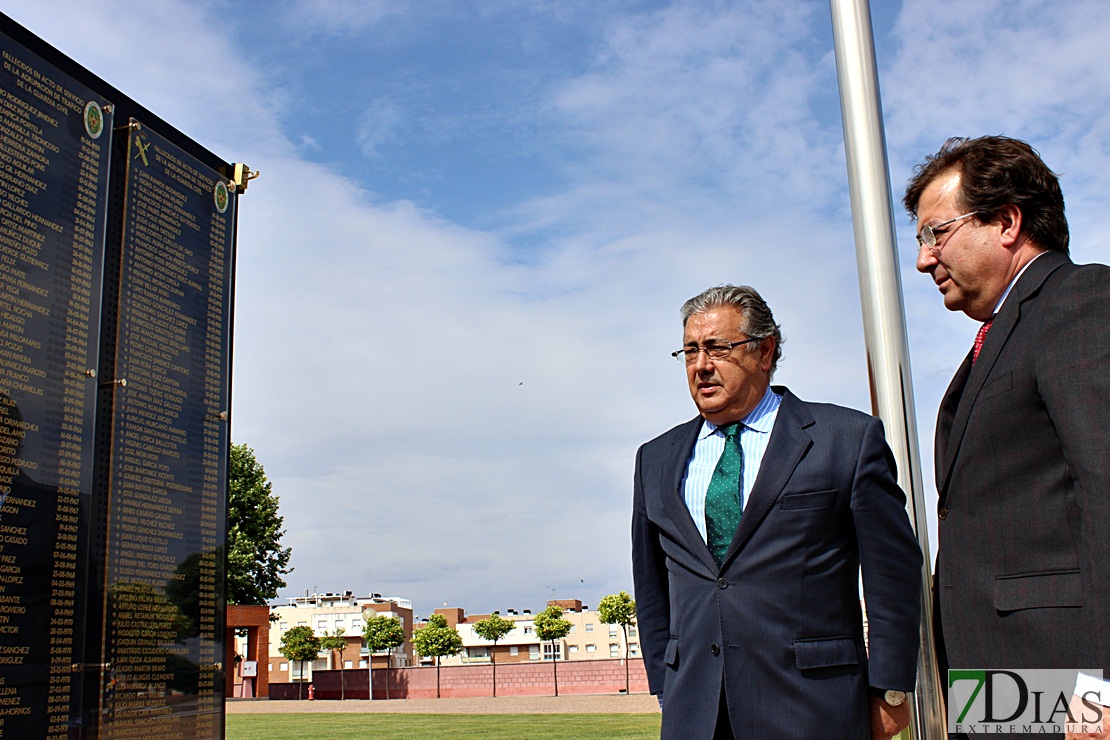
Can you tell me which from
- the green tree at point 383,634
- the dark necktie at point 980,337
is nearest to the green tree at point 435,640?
the green tree at point 383,634

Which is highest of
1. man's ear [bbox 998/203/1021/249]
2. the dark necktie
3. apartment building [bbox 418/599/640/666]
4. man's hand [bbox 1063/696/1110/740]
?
man's ear [bbox 998/203/1021/249]

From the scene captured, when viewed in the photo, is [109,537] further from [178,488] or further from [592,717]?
[592,717]

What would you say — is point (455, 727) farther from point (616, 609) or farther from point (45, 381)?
point (616, 609)

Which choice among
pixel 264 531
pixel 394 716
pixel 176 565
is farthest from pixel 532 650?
pixel 176 565

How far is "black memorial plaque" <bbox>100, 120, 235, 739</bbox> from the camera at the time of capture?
5.41m

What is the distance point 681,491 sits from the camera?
3740mm

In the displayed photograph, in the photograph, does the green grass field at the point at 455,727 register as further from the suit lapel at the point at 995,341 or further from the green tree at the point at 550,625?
the green tree at the point at 550,625

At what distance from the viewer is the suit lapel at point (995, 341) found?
259 cm

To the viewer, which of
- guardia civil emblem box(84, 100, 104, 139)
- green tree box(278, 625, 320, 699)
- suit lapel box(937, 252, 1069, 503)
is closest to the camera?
suit lapel box(937, 252, 1069, 503)

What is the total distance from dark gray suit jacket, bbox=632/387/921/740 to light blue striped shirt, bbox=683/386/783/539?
0.23 ft

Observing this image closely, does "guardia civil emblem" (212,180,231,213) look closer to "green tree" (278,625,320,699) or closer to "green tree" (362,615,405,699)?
"green tree" (362,615,405,699)

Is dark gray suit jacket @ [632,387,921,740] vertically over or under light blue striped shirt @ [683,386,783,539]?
under

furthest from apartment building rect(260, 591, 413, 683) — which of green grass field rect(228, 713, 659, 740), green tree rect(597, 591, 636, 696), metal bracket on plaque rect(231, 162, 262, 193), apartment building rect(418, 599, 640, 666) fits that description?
metal bracket on plaque rect(231, 162, 262, 193)

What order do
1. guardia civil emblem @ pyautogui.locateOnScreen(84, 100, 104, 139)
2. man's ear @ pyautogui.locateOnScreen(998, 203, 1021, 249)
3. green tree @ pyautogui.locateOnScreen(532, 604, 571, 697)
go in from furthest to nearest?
green tree @ pyautogui.locateOnScreen(532, 604, 571, 697) → guardia civil emblem @ pyautogui.locateOnScreen(84, 100, 104, 139) → man's ear @ pyautogui.locateOnScreen(998, 203, 1021, 249)
